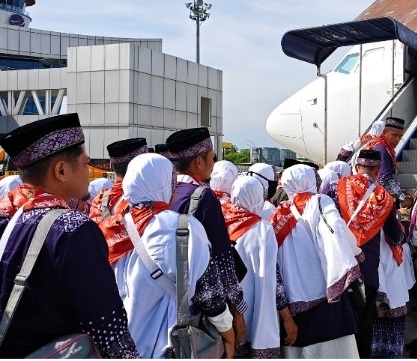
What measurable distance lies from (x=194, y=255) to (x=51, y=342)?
85cm

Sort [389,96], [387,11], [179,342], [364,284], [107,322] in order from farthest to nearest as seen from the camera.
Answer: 1. [387,11]
2. [389,96]
3. [364,284]
4. [179,342]
5. [107,322]

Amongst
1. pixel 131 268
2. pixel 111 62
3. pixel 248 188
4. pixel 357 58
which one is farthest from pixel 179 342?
pixel 111 62

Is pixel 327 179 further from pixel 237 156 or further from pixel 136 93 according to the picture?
pixel 237 156

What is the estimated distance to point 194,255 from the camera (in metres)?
2.75

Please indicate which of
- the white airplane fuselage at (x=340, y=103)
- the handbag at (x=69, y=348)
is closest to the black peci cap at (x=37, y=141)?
the handbag at (x=69, y=348)

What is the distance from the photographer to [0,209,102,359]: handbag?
2.01 meters

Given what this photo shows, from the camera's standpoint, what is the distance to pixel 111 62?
24906 millimetres

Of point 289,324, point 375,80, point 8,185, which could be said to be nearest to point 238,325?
point 289,324

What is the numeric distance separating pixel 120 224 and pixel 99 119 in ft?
74.6

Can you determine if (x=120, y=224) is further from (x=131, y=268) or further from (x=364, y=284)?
(x=364, y=284)

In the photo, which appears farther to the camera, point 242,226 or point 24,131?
point 242,226

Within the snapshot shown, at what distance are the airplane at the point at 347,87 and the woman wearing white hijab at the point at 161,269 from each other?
6742 millimetres

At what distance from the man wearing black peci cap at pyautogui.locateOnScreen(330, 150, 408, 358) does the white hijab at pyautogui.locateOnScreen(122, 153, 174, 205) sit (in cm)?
223

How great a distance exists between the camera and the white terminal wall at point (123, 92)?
80.8 feet
